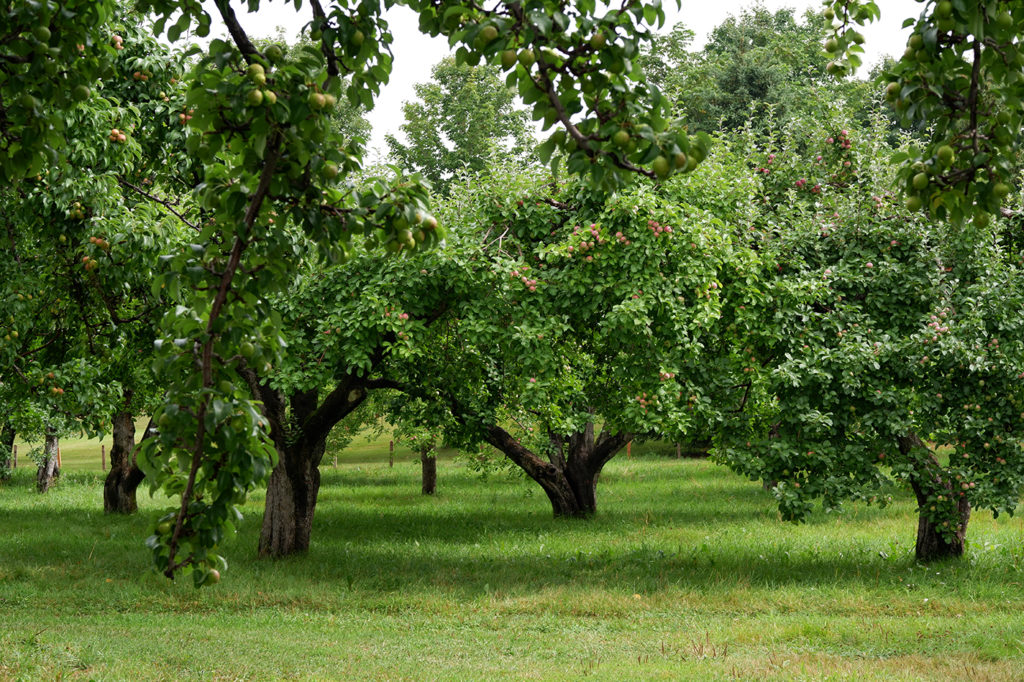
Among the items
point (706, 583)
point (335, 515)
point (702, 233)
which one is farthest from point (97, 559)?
point (702, 233)

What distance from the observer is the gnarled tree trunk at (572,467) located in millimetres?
19719

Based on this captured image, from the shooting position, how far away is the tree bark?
1197cm

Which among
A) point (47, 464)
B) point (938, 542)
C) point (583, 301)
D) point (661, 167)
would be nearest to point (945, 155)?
point (661, 167)

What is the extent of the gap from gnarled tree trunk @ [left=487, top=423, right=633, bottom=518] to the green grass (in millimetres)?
811

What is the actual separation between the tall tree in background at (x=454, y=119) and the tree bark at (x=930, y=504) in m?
24.2

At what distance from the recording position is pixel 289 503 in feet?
47.5

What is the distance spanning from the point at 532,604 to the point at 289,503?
4.95 metres

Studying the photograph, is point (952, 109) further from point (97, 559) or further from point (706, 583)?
point (97, 559)

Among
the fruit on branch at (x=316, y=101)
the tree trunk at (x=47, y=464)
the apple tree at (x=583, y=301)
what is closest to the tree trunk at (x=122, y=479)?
the tree trunk at (x=47, y=464)

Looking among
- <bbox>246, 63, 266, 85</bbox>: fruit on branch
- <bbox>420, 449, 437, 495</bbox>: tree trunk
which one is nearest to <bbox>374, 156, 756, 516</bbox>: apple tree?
<bbox>246, 63, 266, 85</bbox>: fruit on branch

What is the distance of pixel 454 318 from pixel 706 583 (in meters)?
4.97

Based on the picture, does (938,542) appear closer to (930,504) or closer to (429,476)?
(930,504)

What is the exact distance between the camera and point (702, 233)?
11812 mm

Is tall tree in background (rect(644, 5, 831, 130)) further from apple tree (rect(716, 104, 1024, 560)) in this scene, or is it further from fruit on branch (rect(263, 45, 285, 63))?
fruit on branch (rect(263, 45, 285, 63))
